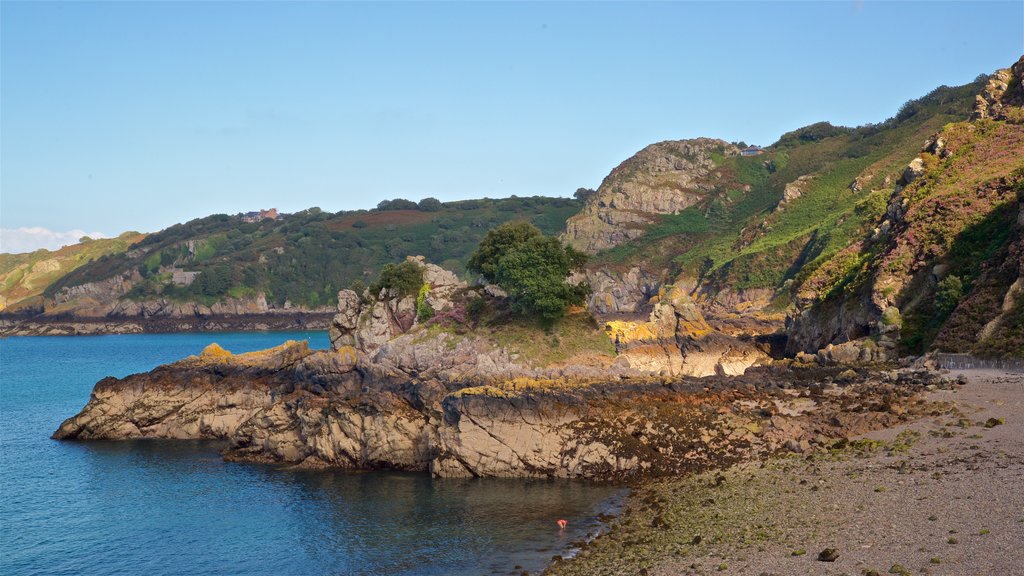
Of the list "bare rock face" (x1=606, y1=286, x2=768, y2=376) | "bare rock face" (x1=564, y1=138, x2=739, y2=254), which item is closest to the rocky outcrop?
"bare rock face" (x1=606, y1=286, x2=768, y2=376)

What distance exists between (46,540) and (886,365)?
39.3 m

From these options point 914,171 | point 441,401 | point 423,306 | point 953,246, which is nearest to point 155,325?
point 423,306

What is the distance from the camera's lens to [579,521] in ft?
102

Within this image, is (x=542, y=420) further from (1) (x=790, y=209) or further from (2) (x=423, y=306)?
(1) (x=790, y=209)

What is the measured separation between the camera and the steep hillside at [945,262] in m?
42.8

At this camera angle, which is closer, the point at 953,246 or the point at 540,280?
the point at 540,280

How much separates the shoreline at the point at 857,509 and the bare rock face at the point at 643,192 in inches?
5508

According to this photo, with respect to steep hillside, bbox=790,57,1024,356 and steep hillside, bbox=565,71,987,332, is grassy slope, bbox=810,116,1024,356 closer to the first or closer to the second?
steep hillside, bbox=790,57,1024,356

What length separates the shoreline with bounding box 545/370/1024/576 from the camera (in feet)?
67.4

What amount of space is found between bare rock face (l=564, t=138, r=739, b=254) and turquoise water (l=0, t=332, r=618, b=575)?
131 metres

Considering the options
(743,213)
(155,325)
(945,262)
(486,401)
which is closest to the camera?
(486,401)

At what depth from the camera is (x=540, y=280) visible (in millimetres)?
49094

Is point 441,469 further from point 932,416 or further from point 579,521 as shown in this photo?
point 932,416

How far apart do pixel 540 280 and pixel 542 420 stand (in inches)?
491
